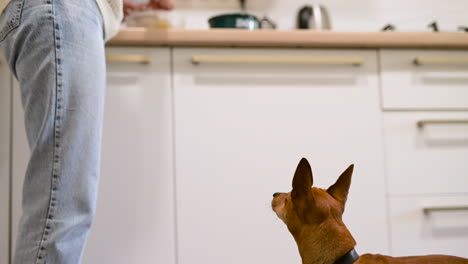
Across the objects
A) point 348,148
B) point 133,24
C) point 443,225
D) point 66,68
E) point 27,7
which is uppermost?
point 133,24

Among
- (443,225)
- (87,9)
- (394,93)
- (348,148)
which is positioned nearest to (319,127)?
(348,148)

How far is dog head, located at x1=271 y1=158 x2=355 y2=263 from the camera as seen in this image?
3.47 ft

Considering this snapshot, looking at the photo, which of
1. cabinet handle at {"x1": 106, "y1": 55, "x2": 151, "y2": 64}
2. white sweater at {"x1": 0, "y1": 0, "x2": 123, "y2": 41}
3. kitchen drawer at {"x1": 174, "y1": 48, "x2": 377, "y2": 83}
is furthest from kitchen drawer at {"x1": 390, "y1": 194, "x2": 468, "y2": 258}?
white sweater at {"x1": 0, "y1": 0, "x2": 123, "y2": 41}

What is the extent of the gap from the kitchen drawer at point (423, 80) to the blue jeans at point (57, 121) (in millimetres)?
1121

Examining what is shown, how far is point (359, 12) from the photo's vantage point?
8.14 feet

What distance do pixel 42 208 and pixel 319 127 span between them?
1043 mm

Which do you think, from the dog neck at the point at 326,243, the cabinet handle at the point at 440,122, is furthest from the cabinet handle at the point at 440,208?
the dog neck at the point at 326,243

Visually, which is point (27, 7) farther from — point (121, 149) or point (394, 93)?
point (394, 93)

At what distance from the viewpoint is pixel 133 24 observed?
6.08ft

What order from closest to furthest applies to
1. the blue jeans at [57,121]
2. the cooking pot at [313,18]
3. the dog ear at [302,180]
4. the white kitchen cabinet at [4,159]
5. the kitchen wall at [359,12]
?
the blue jeans at [57,121] < the dog ear at [302,180] < the white kitchen cabinet at [4,159] < the cooking pot at [313,18] < the kitchen wall at [359,12]

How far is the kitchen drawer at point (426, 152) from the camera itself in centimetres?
179

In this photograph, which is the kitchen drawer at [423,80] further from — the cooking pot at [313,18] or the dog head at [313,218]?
the dog head at [313,218]

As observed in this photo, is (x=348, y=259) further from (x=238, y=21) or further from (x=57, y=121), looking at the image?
(x=238, y=21)

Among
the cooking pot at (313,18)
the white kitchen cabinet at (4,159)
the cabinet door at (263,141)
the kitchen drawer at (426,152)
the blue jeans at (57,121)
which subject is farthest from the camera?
the cooking pot at (313,18)
